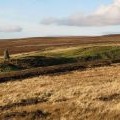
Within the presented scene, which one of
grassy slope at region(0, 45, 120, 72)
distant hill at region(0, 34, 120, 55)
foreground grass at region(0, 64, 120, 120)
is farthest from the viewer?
distant hill at region(0, 34, 120, 55)

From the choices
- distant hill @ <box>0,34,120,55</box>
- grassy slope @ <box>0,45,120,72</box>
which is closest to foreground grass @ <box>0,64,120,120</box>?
grassy slope @ <box>0,45,120,72</box>

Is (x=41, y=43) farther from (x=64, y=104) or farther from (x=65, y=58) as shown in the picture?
(x=64, y=104)

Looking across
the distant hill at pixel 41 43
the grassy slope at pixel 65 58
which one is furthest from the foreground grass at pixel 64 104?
the distant hill at pixel 41 43

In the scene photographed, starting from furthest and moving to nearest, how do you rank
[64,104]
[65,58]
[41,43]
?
[41,43], [65,58], [64,104]

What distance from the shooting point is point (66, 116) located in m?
19.9

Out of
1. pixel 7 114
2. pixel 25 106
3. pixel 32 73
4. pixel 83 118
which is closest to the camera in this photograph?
pixel 83 118

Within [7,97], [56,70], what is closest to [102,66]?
[56,70]

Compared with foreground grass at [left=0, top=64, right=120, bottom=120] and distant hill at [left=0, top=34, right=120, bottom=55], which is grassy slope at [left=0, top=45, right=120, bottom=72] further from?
distant hill at [left=0, top=34, right=120, bottom=55]

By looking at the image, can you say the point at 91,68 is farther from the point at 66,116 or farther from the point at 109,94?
the point at 66,116

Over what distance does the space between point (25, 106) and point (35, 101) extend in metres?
2.14

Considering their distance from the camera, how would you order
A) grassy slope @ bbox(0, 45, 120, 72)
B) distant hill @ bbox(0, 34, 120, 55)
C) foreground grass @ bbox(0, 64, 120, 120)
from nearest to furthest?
foreground grass @ bbox(0, 64, 120, 120) → grassy slope @ bbox(0, 45, 120, 72) → distant hill @ bbox(0, 34, 120, 55)

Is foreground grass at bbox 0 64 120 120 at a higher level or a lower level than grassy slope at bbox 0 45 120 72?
higher

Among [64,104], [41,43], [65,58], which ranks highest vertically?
[64,104]

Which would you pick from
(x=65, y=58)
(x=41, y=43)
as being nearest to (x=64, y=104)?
(x=65, y=58)
